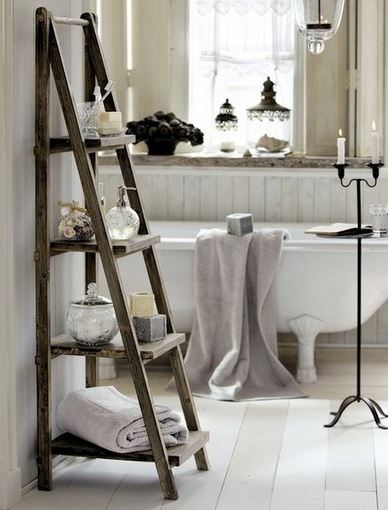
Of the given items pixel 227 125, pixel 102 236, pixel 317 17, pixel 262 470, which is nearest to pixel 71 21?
pixel 102 236

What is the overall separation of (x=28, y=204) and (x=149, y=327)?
1.88ft

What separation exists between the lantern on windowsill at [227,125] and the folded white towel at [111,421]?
250cm

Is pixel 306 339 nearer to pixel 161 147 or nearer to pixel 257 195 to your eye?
pixel 257 195

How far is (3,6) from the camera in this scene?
3.38 m

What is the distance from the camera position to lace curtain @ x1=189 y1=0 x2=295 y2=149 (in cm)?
607

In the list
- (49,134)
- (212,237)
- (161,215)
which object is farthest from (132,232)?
(161,215)

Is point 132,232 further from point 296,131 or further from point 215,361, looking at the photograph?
→ point 296,131

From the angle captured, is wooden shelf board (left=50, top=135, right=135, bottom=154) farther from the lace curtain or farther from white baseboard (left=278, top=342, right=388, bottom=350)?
the lace curtain

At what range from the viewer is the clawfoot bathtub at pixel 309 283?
5.14 m

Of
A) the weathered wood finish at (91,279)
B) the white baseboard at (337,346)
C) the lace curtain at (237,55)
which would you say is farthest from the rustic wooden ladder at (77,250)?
the lace curtain at (237,55)

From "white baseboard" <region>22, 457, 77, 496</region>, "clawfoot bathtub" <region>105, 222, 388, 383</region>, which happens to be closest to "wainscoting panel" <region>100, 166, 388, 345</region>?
"clawfoot bathtub" <region>105, 222, 388, 383</region>

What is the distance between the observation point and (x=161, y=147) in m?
6.00

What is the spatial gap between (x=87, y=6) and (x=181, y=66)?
2.17 m

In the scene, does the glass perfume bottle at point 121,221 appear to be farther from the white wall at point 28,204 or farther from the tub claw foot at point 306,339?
the tub claw foot at point 306,339
